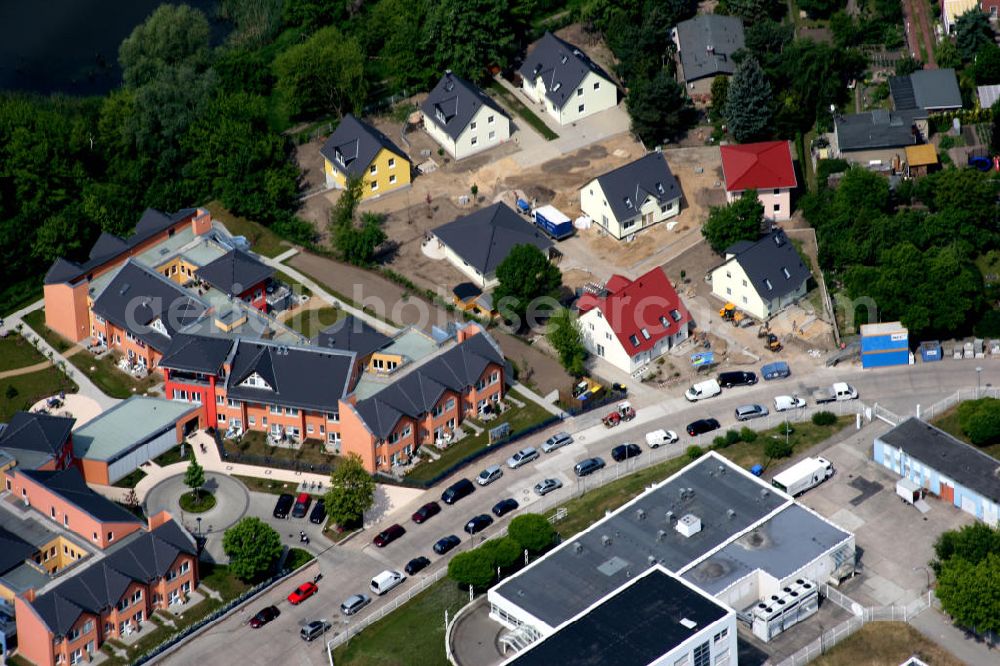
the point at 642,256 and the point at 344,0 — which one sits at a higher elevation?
the point at 344,0

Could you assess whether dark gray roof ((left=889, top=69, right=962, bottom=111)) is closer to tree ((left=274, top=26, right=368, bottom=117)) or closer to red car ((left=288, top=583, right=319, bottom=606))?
tree ((left=274, top=26, right=368, bottom=117))

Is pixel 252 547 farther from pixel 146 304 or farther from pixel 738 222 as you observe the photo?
pixel 738 222

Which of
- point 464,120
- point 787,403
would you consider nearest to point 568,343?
point 787,403

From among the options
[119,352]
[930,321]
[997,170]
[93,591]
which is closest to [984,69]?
[997,170]

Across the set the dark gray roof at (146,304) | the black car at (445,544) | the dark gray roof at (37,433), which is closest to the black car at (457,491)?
the black car at (445,544)

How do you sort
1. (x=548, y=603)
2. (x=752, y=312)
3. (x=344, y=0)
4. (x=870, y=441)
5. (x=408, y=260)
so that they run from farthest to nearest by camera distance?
(x=344, y=0)
(x=408, y=260)
(x=752, y=312)
(x=870, y=441)
(x=548, y=603)

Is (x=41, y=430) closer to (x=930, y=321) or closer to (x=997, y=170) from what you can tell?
(x=930, y=321)

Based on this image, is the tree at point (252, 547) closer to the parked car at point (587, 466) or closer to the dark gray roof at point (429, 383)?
the dark gray roof at point (429, 383)
